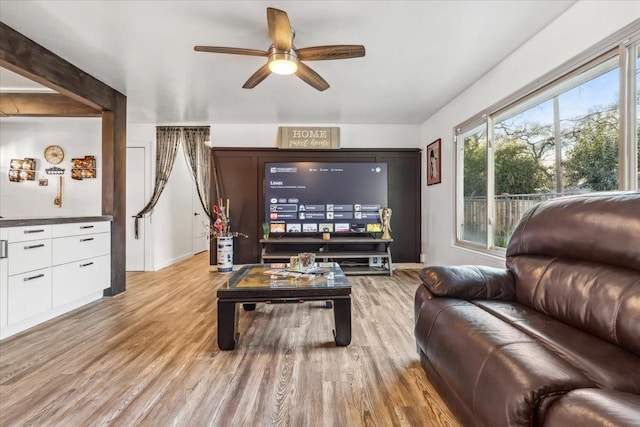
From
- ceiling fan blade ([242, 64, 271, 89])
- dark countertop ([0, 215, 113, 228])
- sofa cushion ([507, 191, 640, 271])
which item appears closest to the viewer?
sofa cushion ([507, 191, 640, 271])

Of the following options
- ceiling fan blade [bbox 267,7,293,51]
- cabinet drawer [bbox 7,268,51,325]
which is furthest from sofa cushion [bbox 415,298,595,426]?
cabinet drawer [bbox 7,268,51,325]

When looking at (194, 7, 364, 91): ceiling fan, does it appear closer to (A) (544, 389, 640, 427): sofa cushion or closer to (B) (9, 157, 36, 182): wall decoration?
(A) (544, 389, 640, 427): sofa cushion

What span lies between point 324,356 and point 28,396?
1.66 meters

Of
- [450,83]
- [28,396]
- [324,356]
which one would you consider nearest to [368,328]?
[324,356]

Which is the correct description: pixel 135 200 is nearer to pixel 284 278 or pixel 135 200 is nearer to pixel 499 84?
pixel 284 278

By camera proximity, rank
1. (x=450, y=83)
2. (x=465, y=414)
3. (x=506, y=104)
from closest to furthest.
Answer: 1. (x=465, y=414)
2. (x=506, y=104)
3. (x=450, y=83)

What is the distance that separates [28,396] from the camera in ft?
5.30

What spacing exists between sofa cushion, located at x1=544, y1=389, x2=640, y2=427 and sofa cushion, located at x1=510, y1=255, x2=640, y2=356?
501 mm

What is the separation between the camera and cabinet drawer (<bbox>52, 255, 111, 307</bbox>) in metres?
2.81

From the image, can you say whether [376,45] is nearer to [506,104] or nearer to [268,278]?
[506,104]

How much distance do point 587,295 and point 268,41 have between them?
2.80 metres

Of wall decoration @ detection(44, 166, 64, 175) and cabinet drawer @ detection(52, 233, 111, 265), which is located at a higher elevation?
wall decoration @ detection(44, 166, 64, 175)

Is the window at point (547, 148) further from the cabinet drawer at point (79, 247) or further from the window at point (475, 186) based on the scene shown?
the cabinet drawer at point (79, 247)

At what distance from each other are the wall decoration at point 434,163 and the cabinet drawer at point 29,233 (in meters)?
4.63
